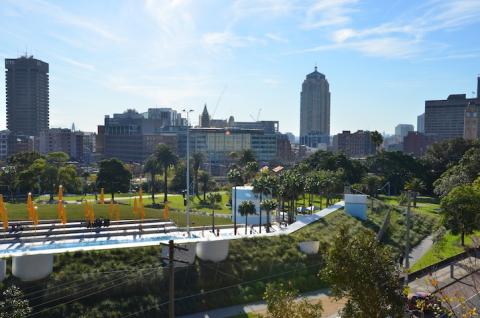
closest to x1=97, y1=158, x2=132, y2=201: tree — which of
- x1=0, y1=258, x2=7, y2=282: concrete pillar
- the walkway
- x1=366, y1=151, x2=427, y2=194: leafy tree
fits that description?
x1=0, y1=258, x2=7, y2=282: concrete pillar

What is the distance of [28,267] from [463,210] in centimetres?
3942

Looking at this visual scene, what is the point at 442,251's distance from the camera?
5072cm

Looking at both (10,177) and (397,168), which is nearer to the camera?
(10,177)

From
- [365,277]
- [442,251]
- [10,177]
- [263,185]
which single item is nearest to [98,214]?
[263,185]

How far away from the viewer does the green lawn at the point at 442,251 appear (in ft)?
153

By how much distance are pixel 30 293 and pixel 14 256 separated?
9.95 feet

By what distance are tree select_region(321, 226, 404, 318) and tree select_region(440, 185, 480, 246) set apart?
26.5m

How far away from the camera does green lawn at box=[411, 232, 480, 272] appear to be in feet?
153

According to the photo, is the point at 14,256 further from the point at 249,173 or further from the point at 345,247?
the point at 249,173

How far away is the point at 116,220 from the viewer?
6041cm

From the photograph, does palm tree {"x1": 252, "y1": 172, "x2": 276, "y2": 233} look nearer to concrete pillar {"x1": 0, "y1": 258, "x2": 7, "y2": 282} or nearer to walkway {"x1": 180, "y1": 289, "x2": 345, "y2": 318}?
walkway {"x1": 180, "y1": 289, "x2": 345, "y2": 318}

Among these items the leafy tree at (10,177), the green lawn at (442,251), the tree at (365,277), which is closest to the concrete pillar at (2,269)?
the tree at (365,277)

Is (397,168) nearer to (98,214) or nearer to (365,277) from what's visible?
(98,214)

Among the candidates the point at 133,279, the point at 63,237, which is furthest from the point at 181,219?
the point at 133,279
